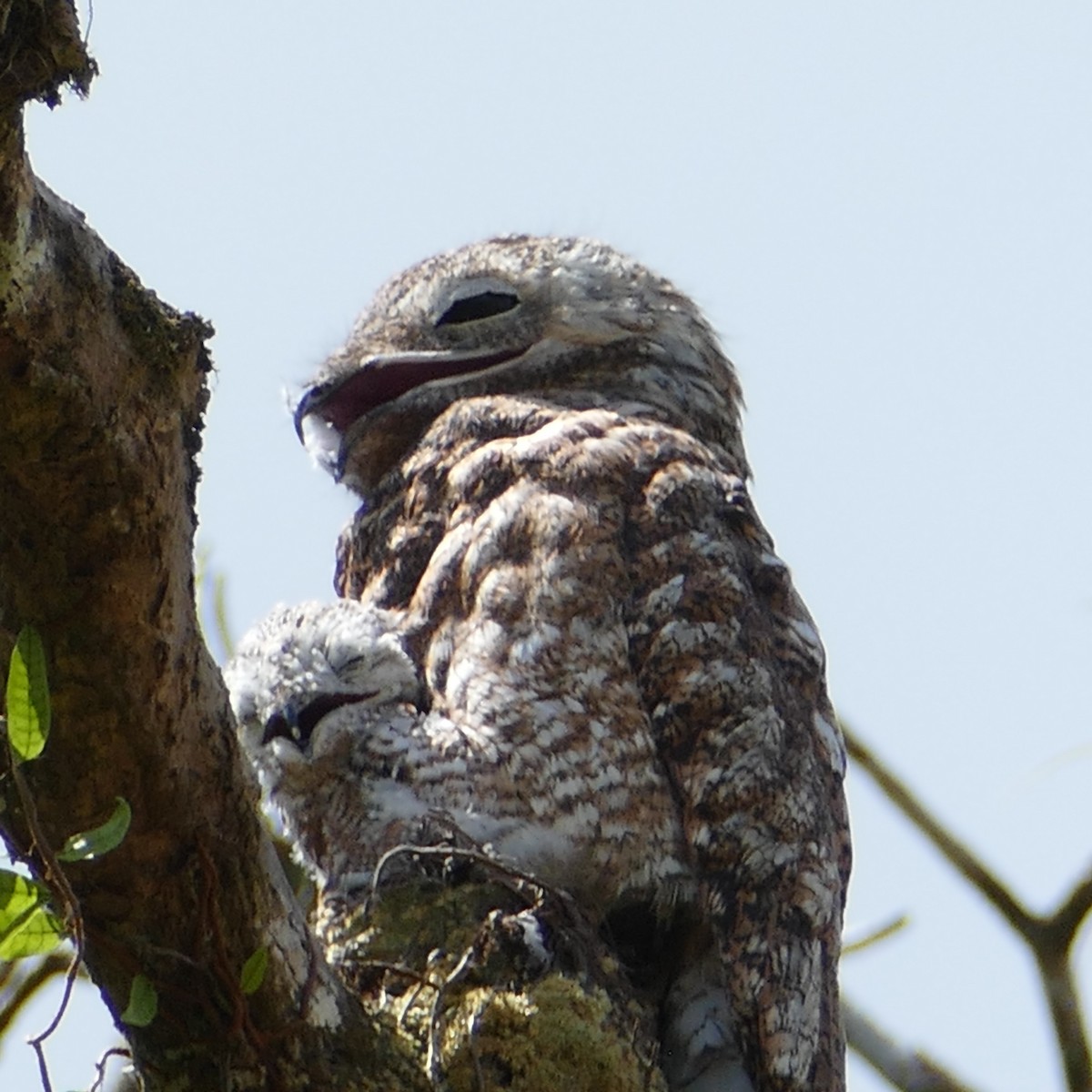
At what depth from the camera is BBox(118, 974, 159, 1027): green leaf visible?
82.5 inches

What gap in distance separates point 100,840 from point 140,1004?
0.31 meters

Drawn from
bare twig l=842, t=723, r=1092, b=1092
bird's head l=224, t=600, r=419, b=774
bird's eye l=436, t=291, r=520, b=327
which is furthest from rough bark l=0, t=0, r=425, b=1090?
bird's eye l=436, t=291, r=520, b=327

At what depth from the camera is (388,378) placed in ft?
13.5

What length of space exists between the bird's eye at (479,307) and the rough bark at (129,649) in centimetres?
217

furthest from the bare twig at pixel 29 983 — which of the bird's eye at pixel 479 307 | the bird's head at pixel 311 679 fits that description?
the bird's eye at pixel 479 307

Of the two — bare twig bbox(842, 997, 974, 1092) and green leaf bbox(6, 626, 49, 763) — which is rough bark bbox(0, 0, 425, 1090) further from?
bare twig bbox(842, 997, 974, 1092)

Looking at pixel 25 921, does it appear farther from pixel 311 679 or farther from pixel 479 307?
pixel 479 307

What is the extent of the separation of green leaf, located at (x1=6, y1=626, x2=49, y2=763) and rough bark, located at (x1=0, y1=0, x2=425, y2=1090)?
0.30 ft

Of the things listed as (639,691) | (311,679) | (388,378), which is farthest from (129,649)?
(388,378)

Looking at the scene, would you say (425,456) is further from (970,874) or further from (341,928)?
(970,874)

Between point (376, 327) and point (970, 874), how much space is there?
→ 2.05 metres

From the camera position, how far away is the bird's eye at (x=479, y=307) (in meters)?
4.22

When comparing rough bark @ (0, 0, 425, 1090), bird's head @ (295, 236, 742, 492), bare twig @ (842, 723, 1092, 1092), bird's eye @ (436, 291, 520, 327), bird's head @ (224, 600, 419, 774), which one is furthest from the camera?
bird's eye @ (436, 291, 520, 327)

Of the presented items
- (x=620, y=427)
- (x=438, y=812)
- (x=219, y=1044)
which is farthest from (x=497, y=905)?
(x=620, y=427)
